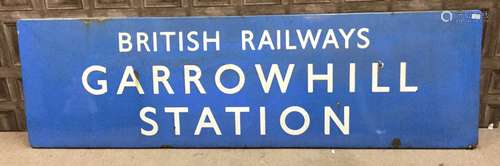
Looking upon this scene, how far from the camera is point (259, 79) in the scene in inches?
87.1

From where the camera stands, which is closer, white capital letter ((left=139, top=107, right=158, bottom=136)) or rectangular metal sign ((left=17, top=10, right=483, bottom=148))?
rectangular metal sign ((left=17, top=10, right=483, bottom=148))

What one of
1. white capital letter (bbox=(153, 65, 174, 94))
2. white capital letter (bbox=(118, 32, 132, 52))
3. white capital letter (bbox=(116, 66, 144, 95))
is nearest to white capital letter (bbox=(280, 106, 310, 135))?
white capital letter (bbox=(153, 65, 174, 94))

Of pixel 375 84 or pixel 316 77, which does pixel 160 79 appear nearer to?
pixel 316 77

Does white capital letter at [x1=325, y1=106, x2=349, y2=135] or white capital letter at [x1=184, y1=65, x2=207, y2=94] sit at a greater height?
Result: white capital letter at [x1=184, y1=65, x2=207, y2=94]

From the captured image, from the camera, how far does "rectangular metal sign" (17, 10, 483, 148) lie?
84.8 inches

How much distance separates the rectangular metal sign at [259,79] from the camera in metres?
2.15

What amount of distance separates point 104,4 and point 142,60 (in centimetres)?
43

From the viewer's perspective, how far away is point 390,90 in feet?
7.16

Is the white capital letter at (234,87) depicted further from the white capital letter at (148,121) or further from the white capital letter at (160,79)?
the white capital letter at (148,121)

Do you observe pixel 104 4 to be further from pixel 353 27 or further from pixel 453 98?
pixel 453 98

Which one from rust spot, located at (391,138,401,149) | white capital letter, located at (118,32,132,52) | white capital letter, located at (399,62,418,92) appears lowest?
rust spot, located at (391,138,401,149)

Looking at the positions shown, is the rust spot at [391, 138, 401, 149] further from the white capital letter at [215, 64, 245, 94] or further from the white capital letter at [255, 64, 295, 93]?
the white capital letter at [215, 64, 245, 94]

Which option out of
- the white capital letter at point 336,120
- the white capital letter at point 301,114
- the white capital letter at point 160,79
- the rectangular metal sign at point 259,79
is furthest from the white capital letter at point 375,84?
the white capital letter at point 160,79

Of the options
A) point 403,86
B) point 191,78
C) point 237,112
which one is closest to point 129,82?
point 191,78
